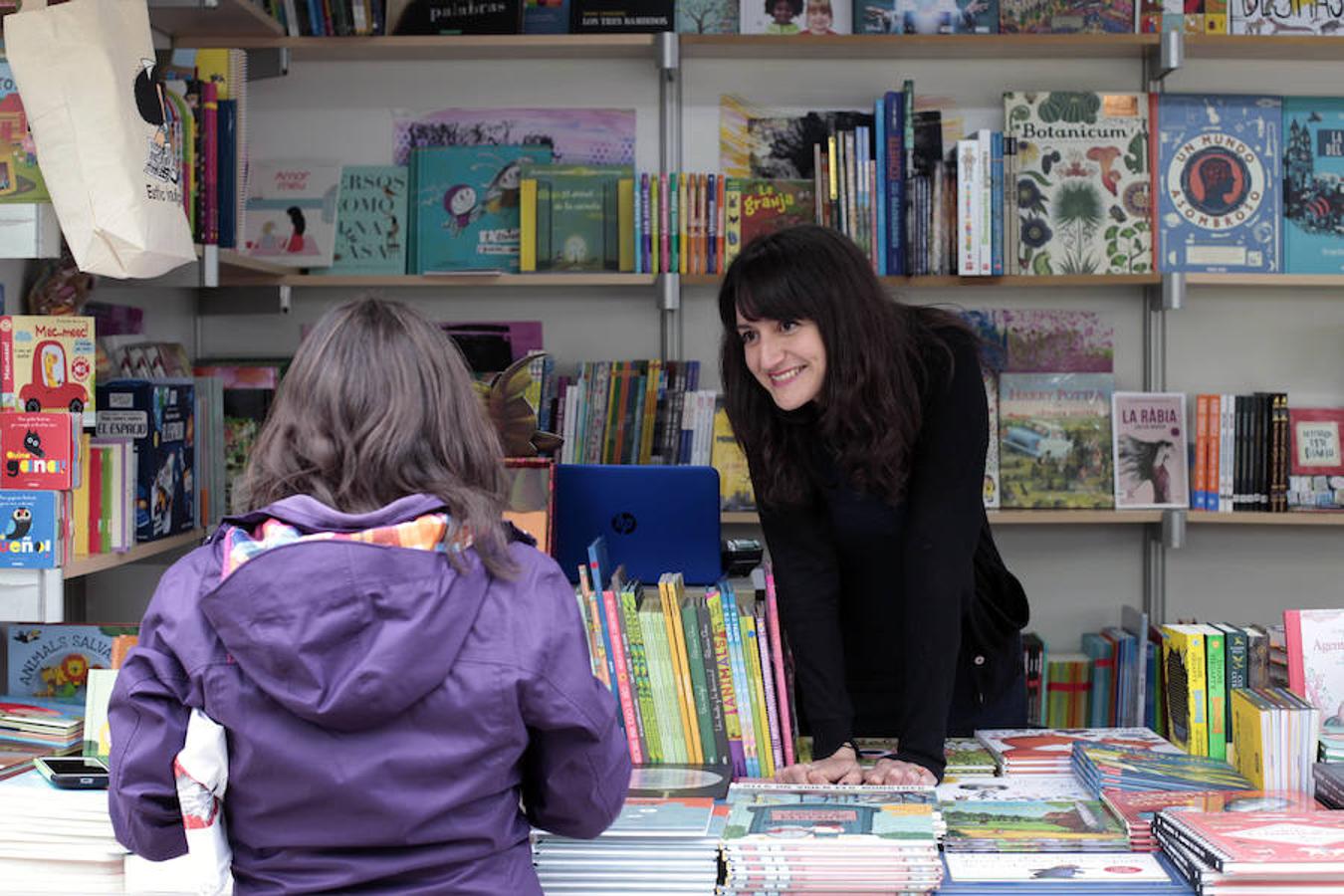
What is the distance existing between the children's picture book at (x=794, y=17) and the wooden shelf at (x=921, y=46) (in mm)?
48

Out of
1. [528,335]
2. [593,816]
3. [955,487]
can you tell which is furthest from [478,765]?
[528,335]

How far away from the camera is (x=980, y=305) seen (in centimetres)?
367

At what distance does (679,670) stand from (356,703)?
0.72 metres

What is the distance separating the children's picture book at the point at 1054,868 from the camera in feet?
5.16

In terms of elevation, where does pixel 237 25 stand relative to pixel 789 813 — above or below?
above

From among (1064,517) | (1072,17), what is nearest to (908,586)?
(1064,517)

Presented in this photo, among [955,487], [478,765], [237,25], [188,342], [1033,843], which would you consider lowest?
[1033,843]

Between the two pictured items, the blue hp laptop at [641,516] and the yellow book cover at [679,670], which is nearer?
the yellow book cover at [679,670]

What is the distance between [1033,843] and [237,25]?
2.61 meters

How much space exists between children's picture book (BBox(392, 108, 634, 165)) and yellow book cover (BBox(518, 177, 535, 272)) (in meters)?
0.17

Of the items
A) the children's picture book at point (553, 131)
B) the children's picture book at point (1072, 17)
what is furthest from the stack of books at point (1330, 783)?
the children's picture book at point (553, 131)

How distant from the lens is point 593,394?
344cm

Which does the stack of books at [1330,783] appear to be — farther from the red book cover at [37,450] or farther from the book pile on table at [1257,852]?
the red book cover at [37,450]

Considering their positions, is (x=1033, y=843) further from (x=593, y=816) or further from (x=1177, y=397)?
(x=1177, y=397)
